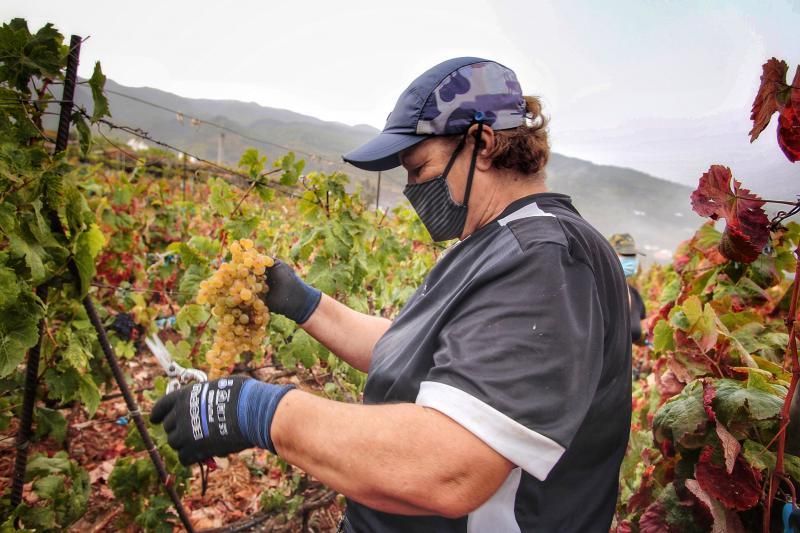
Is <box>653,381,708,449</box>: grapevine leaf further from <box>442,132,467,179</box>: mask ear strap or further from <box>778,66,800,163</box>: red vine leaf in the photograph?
<box>442,132,467,179</box>: mask ear strap

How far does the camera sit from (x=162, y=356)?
1.98m

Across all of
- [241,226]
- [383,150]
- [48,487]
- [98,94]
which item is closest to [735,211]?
[383,150]

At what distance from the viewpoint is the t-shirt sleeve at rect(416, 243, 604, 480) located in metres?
0.92

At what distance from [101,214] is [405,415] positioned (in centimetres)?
351

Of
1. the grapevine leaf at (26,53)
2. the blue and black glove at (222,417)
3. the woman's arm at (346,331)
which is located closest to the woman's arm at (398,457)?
the blue and black glove at (222,417)

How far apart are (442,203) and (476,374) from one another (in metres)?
0.76

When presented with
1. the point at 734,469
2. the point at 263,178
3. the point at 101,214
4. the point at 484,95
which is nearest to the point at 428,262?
the point at 263,178

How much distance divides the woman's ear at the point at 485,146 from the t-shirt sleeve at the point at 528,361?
50 centimetres

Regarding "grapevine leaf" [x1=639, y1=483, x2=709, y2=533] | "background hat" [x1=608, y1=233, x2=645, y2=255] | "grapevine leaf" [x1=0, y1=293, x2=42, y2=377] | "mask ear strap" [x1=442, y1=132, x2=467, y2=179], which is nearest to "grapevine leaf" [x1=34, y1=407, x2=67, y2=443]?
"grapevine leaf" [x1=0, y1=293, x2=42, y2=377]

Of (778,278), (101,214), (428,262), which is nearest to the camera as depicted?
(778,278)

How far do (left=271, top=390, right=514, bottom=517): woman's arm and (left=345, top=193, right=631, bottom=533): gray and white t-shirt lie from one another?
0.05 m

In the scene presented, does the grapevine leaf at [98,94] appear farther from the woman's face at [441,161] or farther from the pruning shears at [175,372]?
the woman's face at [441,161]

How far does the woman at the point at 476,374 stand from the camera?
0.94 metres

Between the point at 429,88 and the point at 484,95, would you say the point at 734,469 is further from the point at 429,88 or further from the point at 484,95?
the point at 429,88
